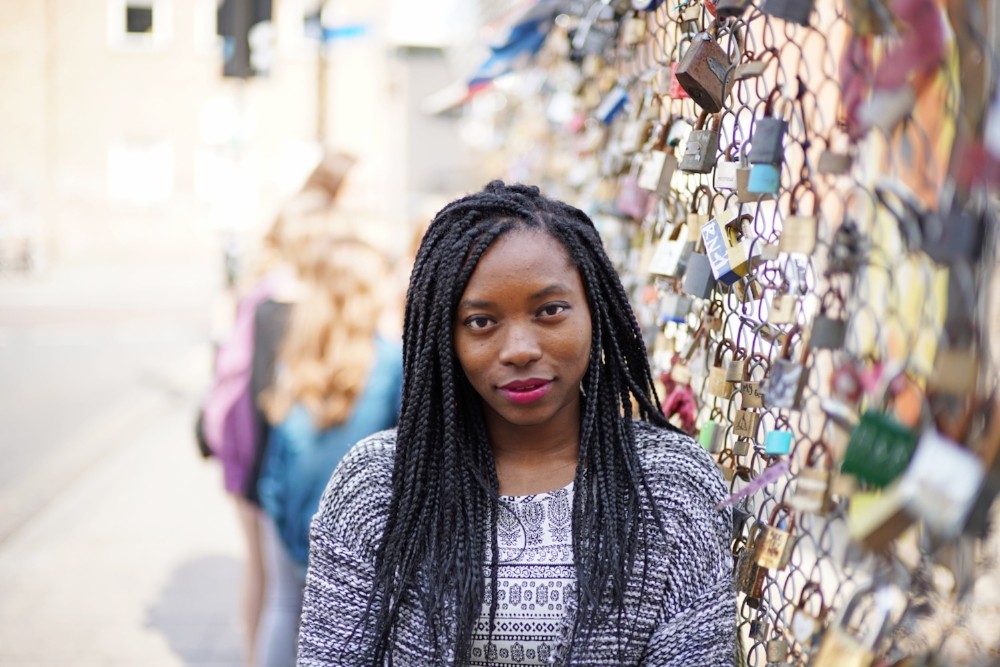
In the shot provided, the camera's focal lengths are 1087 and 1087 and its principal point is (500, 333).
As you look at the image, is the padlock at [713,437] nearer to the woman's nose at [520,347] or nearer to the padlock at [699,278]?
the padlock at [699,278]

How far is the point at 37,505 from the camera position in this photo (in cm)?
701

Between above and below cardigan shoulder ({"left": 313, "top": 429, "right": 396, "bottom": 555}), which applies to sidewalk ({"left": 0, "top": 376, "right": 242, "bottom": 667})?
below

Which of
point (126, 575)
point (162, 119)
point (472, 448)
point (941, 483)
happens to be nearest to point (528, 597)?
point (472, 448)

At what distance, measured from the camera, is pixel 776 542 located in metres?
1.61

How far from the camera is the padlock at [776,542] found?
5.22 feet

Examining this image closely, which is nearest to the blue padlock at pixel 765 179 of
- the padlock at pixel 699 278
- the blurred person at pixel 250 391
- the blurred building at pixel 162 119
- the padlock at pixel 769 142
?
the padlock at pixel 769 142

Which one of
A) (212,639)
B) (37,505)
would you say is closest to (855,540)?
(212,639)

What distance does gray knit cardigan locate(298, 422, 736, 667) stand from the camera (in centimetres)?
164

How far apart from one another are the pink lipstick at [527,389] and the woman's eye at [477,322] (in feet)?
0.34

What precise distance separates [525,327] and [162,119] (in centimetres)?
2660

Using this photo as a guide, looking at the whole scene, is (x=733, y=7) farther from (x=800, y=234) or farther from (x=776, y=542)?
(x=776, y=542)

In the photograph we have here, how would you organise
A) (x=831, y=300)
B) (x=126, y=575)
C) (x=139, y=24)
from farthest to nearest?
(x=139, y=24), (x=126, y=575), (x=831, y=300)

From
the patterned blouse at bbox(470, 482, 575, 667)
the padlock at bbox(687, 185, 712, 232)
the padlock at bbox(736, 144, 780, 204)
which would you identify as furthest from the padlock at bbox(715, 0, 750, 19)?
the patterned blouse at bbox(470, 482, 575, 667)

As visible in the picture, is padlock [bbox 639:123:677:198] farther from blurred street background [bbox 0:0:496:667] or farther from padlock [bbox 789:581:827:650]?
blurred street background [bbox 0:0:496:667]
